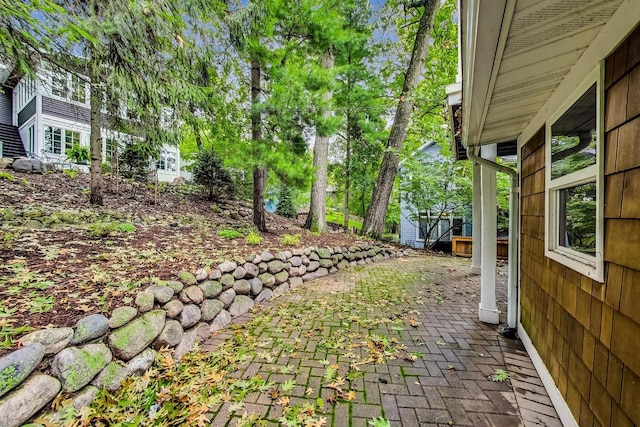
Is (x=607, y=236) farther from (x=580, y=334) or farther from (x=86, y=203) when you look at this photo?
(x=86, y=203)

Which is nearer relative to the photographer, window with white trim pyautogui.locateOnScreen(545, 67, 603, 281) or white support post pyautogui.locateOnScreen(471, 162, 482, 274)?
window with white trim pyautogui.locateOnScreen(545, 67, 603, 281)

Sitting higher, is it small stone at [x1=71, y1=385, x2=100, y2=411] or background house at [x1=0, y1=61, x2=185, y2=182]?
background house at [x1=0, y1=61, x2=185, y2=182]

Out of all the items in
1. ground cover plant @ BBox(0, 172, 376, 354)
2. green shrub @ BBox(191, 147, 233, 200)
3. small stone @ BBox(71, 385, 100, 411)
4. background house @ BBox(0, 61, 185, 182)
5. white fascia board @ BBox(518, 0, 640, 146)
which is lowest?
small stone @ BBox(71, 385, 100, 411)

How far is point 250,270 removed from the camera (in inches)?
159

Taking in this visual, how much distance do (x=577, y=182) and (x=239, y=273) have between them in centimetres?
359

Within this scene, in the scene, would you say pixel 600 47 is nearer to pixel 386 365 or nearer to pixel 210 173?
pixel 386 365

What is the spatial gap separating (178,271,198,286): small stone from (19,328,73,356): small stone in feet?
3.82

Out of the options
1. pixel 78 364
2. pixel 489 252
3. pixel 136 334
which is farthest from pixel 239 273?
pixel 489 252

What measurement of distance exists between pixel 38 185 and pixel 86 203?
1737 mm

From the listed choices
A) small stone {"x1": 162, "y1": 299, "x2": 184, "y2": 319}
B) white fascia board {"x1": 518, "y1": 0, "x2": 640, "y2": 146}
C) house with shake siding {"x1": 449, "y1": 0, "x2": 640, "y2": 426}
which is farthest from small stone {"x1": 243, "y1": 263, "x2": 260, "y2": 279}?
white fascia board {"x1": 518, "y1": 0, "x2": 640, "y2": 146}

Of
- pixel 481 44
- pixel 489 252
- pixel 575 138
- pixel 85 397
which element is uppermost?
pixel 481 44

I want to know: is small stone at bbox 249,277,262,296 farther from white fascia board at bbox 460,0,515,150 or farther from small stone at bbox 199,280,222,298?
white fascia board at bbox 460,0,515,150

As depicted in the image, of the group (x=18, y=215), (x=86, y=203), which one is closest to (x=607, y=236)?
(x=18, y=215)

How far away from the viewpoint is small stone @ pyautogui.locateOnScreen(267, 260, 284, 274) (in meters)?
4.53
